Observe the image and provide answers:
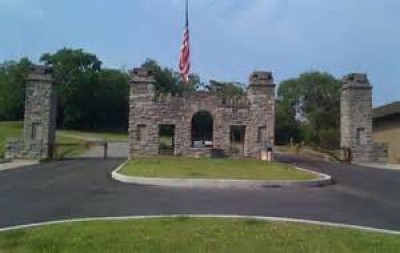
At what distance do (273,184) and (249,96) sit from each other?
17.2 m

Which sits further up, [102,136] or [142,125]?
[142,125]

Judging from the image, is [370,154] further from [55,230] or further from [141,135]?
[55,230]

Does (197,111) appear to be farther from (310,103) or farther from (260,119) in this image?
(310,103)

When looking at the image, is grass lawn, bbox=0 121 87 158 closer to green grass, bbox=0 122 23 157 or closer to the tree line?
green grass, bbox=0 122 23 157

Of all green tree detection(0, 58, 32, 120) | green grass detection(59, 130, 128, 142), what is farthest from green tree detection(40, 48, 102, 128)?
green grass detection(59, 130, 128, 142)

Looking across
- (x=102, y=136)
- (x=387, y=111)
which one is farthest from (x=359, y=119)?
(x=102, y=136)

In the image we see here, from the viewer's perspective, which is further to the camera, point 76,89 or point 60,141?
point 76,89

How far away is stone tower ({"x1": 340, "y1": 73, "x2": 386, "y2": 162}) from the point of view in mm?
34688

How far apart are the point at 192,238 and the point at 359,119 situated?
27.4 meters

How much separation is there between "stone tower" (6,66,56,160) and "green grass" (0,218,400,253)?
23912 millimetres

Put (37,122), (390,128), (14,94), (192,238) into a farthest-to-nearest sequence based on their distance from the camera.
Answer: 1. (14,94)
2. (390,128)
3. (37,122)
4. (192,238)

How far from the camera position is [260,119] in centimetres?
3462

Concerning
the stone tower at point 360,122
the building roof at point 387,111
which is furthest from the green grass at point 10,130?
the stone tower at point 360,122

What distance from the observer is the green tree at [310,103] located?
242ft
